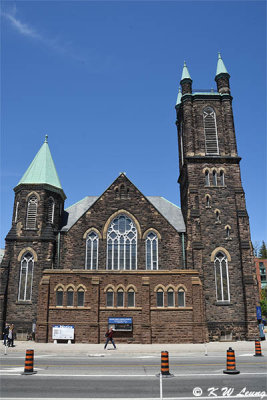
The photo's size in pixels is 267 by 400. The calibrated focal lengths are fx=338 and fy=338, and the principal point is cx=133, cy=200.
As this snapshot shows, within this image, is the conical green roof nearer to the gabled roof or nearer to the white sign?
the gabled roof

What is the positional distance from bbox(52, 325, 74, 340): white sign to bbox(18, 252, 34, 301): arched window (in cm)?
469

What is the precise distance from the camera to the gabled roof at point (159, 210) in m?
32.6

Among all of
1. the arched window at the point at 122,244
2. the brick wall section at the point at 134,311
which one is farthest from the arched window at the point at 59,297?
the arched window at the point at 122,244

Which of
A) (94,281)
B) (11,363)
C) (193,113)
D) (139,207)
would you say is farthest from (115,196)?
(11,363)

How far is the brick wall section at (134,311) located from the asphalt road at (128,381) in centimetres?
986

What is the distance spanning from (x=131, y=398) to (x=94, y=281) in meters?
17.5

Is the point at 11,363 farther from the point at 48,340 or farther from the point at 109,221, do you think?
the point at 109,221

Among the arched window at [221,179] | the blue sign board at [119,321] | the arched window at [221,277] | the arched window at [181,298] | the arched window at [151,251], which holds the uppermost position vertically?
the arched window at [221,179]

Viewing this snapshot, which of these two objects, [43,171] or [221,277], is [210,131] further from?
[43,171]

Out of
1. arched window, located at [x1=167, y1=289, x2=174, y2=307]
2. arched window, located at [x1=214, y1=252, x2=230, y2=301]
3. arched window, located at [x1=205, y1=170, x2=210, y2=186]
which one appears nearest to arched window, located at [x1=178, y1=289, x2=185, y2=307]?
arched window, located at [x1=167, y1=289, x2=174, y2=307]

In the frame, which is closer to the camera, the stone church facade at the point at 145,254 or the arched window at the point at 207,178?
the stone church facade at the point at 145,254

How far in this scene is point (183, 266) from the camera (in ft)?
98.1

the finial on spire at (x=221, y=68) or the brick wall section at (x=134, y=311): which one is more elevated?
the finial on spire at (x=221, y=68)

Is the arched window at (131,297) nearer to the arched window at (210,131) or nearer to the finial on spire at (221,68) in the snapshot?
the arched window at (210,131)
